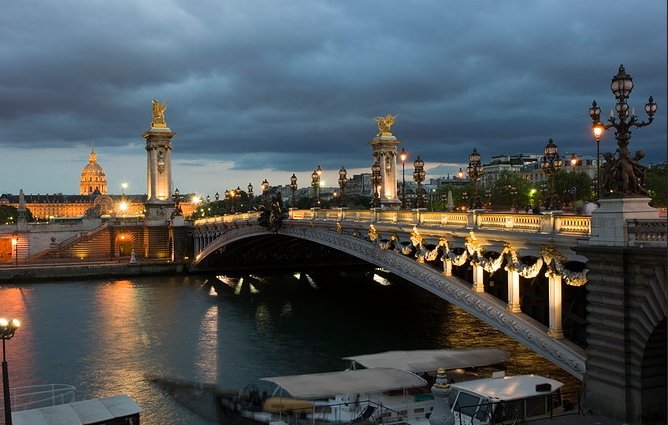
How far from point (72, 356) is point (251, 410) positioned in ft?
48.4

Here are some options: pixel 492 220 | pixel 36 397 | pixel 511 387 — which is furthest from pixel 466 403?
pixel 36 397

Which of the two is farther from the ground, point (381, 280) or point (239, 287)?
point (381, 280)

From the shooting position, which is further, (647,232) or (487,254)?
(487,254)

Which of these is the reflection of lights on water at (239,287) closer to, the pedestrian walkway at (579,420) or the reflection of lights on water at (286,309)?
the reflection of lights on water at (286,309)

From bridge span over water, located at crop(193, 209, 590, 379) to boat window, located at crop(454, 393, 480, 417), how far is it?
2.65m

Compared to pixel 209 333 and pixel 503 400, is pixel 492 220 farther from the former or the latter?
pixel 209 333

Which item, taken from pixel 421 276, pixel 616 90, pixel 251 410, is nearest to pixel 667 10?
pixel 616 90

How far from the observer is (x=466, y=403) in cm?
1867

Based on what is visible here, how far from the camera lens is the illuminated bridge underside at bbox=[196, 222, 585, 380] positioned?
1947cm

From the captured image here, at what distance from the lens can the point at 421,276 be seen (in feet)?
94.8

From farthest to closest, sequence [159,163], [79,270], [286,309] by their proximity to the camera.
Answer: [159,163]
[79,270]
[286,309]

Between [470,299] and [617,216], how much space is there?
9.57m

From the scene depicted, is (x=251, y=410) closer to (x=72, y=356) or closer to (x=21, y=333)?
(x=72, y=356)

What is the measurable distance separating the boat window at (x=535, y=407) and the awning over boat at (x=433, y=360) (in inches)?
176
